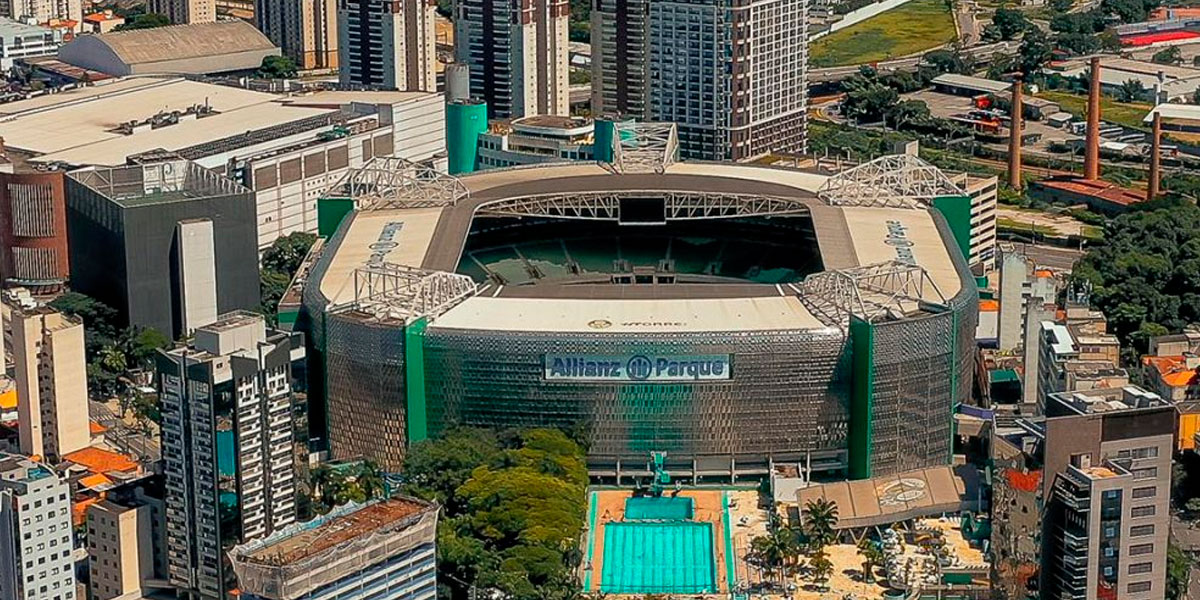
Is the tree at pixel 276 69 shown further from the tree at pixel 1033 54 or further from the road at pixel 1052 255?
the road at pixel 1052 255

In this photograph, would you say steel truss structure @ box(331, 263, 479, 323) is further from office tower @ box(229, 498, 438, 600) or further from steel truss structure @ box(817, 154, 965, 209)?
steel truss structure @ box(817, 154, 965, 209)

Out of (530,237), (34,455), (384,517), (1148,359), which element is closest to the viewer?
(384,517)

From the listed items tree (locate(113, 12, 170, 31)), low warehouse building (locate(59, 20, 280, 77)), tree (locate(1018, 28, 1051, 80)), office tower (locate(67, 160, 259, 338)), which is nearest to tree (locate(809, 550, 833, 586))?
office tower (locate(67, 160, 259, 338))

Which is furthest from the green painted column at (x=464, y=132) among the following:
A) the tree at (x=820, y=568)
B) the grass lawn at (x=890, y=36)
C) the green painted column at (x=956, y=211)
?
the tree at (x=820, y=568)

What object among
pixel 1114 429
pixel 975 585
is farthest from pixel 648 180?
pixel 1114 429

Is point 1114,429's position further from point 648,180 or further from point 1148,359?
point 648,180

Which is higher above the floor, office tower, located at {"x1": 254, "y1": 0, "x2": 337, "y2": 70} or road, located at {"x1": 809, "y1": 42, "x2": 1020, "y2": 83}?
office tower, located at {"x1": 254, "y1": 0, "x2": 337, "y2": 70}
